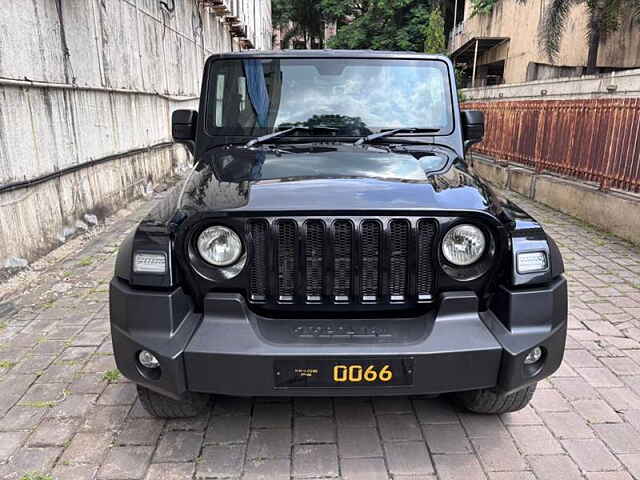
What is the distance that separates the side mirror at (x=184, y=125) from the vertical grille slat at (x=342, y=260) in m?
1.88

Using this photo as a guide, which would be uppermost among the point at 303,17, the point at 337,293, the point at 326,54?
the point at 303,17

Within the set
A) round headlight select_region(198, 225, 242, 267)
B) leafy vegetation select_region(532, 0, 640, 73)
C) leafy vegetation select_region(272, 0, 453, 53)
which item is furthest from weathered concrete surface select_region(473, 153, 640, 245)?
leafy vegetation select_region(272, 0, 453, 53)

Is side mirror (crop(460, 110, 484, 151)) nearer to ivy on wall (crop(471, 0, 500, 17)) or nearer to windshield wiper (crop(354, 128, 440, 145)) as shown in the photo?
windshield wiper (crop(354, 128, 440, 145))

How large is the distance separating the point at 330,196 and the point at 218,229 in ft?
1.71

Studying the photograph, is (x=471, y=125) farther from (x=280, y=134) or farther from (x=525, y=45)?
(x=525, y=45)

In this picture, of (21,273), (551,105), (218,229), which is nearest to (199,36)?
(551,105)

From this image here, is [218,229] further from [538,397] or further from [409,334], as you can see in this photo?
[538,397]

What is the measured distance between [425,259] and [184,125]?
2163 millimetres

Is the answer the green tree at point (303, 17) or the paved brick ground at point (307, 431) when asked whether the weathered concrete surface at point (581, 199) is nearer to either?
the paved brick ground at point (307, 431)

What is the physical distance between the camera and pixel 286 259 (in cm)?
235

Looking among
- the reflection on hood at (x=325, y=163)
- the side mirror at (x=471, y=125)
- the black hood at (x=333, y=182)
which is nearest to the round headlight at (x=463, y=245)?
the black hood at (x=333, y=182)

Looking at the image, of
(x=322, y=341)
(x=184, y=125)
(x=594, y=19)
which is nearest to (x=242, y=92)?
(x=184, y=125)

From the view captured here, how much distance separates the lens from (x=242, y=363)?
221 cm

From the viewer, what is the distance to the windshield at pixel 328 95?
11.5 ft
